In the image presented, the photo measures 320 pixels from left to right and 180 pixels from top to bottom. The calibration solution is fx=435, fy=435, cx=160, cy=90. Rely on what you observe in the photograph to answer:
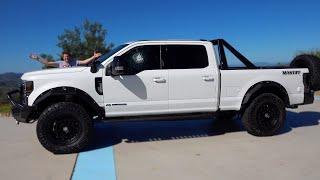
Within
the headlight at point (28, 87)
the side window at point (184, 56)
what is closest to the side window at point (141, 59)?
the side window at point (184, 56)

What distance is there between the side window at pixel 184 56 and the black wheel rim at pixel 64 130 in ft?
6.11

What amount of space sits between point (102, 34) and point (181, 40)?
446 inches

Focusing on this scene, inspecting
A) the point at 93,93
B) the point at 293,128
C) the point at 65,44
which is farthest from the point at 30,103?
the point at 65,44

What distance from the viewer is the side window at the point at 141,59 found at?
7.49 meters

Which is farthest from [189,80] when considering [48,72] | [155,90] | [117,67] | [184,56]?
[48,72]

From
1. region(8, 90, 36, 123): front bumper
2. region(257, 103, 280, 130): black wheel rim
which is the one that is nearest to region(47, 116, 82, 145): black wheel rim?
region(8, 90, 36, 123): front bumper

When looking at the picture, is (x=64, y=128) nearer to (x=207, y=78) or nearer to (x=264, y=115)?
(x=207, y=78)

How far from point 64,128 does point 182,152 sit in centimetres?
196

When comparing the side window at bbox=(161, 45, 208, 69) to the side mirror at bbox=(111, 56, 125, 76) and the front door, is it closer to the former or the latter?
the front door

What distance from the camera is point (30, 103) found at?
7.02 meters

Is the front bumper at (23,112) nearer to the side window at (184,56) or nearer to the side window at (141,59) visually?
the side window at (141,59)

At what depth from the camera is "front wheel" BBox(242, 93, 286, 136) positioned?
816 cm

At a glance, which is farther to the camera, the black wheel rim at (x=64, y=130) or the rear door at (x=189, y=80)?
the rear door at (x=189, y=80)

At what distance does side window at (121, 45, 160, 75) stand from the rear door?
0.49 feet
